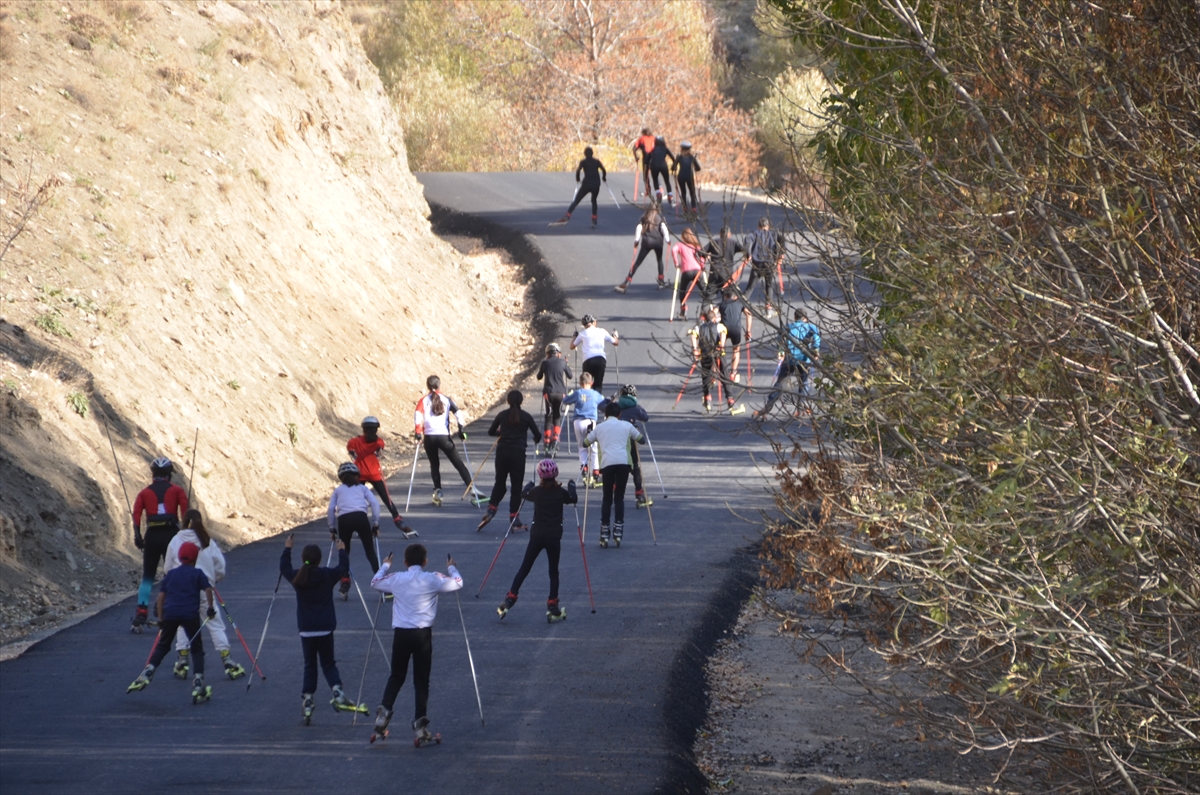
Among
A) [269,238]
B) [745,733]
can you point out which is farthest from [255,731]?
[269,238]

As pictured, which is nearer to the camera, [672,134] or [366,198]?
[366,198]

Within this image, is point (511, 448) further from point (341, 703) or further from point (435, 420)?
point (341, 703)

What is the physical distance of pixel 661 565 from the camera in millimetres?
14898

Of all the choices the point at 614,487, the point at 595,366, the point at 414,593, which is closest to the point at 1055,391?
the point at 414,593

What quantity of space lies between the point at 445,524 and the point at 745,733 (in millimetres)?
6510

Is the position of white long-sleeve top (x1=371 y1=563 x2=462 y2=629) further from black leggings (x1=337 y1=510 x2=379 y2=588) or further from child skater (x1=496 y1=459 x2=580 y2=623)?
black leggings (x1=337 y1=510 x2=379 y2=588)

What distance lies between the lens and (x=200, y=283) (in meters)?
21.7

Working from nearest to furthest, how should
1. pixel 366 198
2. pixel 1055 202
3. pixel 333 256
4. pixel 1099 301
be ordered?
pixel 1099 301
pixel 1055 202
pixel 333 256
pixel 366 198

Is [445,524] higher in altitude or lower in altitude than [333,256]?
lower

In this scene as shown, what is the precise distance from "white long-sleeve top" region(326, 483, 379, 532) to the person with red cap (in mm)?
2654

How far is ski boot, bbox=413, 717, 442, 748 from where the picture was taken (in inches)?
384

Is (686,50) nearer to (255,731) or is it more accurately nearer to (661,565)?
(661,565)

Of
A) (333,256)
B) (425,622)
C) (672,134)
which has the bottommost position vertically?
(425,622)

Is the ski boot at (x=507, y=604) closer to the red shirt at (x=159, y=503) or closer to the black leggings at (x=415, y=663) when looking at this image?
the black leggings at (x=415, y=663)
